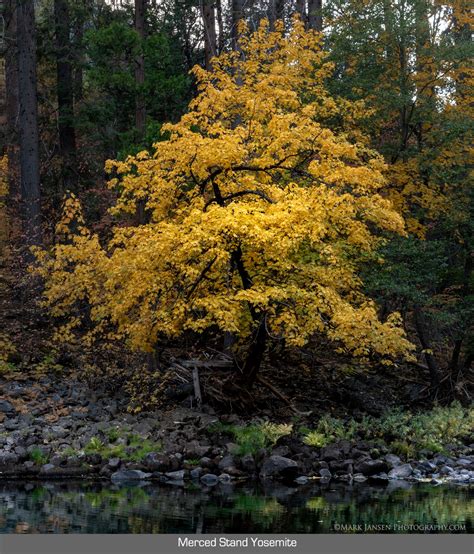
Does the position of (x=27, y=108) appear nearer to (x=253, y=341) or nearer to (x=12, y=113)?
(x=12, y=113)

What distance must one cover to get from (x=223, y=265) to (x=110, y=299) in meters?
2.19

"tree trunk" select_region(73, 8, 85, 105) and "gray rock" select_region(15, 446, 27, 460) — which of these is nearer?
"gray rock" select_region(15, 446, 27, 460)

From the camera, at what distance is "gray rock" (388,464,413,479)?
46.5 ft

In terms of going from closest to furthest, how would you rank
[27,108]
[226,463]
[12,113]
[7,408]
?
[226,463]
[7,408]
[27,108]
[12,113]

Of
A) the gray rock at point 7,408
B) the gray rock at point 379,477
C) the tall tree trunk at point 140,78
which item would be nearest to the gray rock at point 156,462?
the gray rock at point 7,408

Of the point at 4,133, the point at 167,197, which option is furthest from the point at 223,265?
the point at 4,133

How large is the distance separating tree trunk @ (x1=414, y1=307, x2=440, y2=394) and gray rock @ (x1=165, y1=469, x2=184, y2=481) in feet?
22.1

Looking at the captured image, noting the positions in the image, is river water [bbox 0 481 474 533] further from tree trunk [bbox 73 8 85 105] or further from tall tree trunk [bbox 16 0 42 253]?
tree trunk [bbox 73 8 85 105]

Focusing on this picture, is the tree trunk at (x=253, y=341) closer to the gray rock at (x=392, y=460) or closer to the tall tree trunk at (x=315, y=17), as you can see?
the gray rock at (x=392, y=460)

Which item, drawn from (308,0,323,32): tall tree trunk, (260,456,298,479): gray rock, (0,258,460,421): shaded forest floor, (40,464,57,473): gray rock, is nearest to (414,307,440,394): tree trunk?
(0,258,460,421): shaded forest floor

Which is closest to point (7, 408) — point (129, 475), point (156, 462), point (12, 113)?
point (129, 475)

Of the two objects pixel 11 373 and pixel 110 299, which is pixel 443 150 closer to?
pixel 110 299

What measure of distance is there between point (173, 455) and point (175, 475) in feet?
1.74

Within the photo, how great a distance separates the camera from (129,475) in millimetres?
13555
